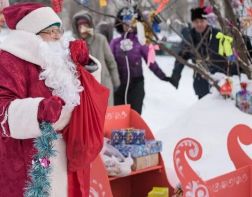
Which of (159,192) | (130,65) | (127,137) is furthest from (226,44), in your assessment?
(130,65)

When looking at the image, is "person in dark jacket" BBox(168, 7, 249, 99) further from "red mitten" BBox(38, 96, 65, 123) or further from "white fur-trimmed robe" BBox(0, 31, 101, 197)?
"red mitten" BBox(38, 96, 65, 123)

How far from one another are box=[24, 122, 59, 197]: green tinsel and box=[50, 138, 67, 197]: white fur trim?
110mm

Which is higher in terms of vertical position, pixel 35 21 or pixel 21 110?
pixel 35 21

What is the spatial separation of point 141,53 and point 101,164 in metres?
2.88

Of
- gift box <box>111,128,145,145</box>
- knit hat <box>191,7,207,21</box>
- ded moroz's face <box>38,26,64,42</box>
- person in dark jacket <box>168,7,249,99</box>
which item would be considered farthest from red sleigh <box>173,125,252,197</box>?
knit hat <box>191,7,207,21</box>

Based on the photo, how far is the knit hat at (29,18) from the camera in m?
2.57

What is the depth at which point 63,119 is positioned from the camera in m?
2.50

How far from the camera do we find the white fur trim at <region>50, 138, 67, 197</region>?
100 inches

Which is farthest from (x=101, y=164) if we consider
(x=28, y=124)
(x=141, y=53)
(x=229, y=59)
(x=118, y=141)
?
(x=141, y=53)


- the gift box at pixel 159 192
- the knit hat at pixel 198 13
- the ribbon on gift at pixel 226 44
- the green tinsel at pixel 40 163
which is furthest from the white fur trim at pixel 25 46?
the knit hat at pixel 198 13

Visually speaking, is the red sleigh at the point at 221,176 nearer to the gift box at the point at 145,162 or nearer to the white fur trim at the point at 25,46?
Result: the gift box at the point at 145,162

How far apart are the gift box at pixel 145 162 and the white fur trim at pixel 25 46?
1.42 metres

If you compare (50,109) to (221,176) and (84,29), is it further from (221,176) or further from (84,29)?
(84,29)

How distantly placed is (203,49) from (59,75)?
3.59m
